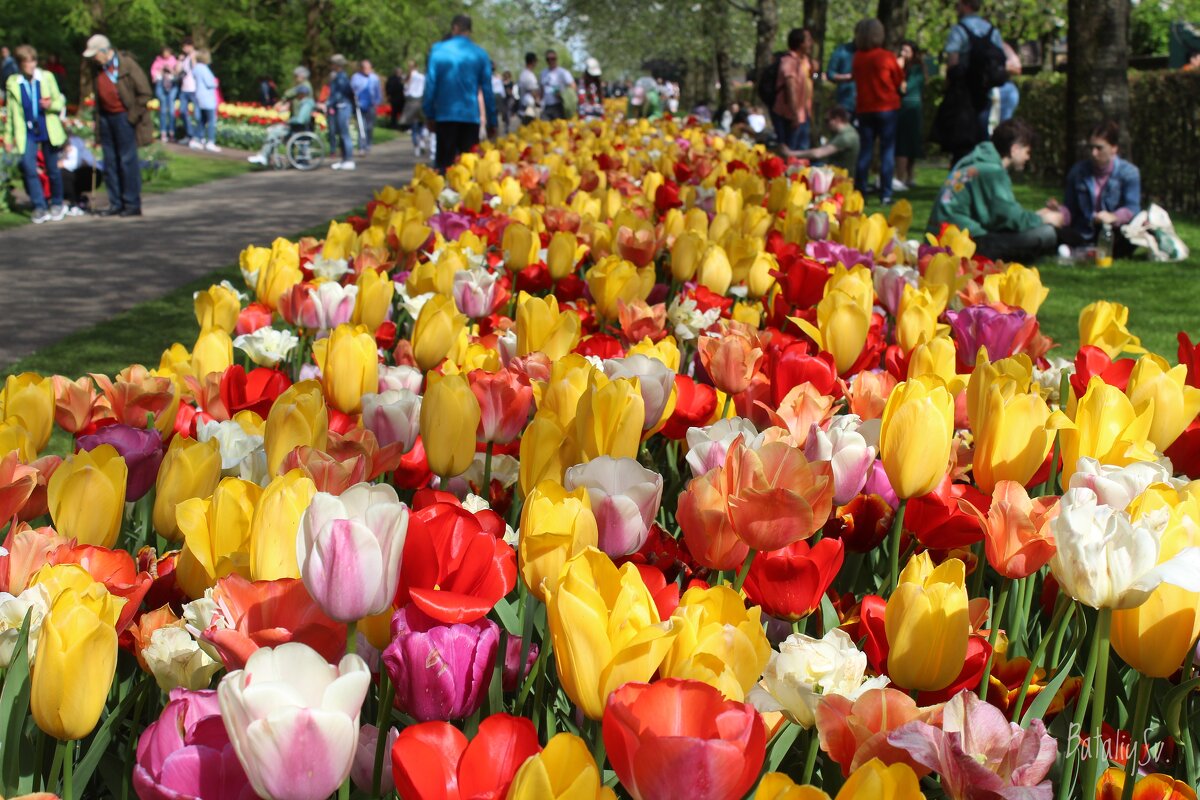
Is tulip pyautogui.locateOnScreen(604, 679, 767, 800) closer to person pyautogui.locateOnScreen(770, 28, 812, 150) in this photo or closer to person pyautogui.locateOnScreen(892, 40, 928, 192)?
person pyautogui.locateOnScreen(770, 28, 812, 150)

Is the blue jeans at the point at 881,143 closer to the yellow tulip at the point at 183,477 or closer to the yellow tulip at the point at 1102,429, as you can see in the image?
the yellow tulip at the point at 1102,429

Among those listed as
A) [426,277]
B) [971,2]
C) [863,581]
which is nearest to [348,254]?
[426,277]

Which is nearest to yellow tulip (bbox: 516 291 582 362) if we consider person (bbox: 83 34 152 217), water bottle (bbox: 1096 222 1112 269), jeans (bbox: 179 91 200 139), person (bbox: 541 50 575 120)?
water bottle (bbox: 1096 222 1112 269)

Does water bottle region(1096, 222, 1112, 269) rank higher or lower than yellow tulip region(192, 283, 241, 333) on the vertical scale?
lower

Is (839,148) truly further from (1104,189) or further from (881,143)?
(1104,189)

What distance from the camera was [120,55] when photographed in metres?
13.3

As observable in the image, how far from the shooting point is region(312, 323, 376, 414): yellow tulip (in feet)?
6.66

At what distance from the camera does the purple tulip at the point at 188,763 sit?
950 mm

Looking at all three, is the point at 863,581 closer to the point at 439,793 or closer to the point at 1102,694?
the point at 1102,694

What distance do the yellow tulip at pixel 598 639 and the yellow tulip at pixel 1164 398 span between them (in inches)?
39.6

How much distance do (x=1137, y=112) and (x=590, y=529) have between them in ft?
47.6

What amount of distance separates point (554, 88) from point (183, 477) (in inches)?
897

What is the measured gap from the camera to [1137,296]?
27.5 feet

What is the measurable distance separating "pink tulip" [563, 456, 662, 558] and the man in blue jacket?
10.2 meters
